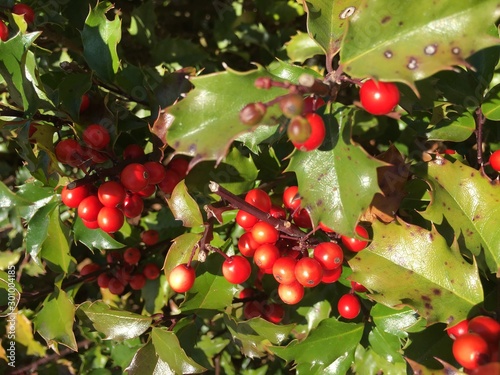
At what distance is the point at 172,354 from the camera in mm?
1608

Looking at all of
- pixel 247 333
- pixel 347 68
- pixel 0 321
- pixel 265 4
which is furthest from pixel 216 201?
pixel 0 321

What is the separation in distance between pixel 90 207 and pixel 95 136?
239 millimetres

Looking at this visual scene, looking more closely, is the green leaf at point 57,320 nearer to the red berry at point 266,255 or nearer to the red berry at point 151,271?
the red berry at point 151,271

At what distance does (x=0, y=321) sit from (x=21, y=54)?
1.79 m

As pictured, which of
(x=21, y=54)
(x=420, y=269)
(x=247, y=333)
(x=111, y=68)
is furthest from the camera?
(x=111, y=68)

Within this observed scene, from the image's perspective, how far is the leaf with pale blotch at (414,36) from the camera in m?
1.08

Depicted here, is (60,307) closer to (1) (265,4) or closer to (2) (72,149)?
(2) (72,149)

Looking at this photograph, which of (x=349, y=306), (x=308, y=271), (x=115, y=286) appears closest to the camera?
(x=308, y=271)

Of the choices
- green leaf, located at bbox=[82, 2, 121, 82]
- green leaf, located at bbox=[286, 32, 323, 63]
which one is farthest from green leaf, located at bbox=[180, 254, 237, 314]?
green leaf, located at bbox=[286, 32, 323, 63]

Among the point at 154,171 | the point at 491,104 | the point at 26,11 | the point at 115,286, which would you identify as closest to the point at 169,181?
the point at 154,171

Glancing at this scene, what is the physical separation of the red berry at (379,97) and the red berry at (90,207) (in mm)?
958

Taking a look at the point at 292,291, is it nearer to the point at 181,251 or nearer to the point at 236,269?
the point at 236,269

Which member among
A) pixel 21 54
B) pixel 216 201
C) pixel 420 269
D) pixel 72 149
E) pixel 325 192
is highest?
pixel 21 54

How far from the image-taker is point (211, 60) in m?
2.66
